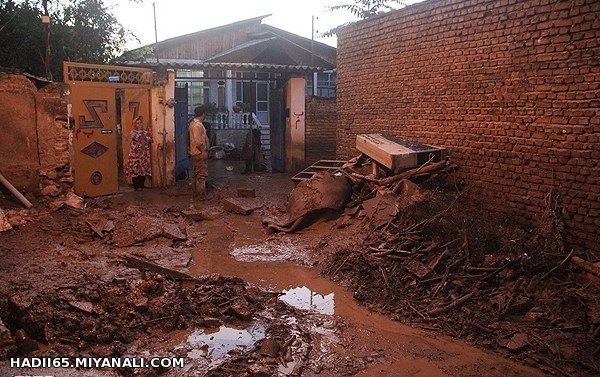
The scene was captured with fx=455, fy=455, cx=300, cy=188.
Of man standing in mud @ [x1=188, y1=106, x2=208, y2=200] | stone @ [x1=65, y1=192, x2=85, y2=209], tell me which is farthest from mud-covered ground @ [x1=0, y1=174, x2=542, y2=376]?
man standing in mud @ [x1=188, y1=106, x2=208, y2=200]

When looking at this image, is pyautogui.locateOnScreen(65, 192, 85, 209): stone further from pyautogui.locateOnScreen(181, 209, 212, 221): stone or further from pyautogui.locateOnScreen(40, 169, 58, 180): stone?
pyautogui.locateOnScreen(181, 209, 212, 221): stone

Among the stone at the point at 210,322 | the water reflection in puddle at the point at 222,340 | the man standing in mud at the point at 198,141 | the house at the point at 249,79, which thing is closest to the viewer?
the water reflection in puddle at the point at 222,340

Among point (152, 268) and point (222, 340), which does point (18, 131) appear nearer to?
point (152, 268)

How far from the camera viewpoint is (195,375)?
389 centimetres

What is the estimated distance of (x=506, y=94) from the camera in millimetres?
6914

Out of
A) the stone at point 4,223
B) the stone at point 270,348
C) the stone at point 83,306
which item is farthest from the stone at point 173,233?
the stone at point 270,348

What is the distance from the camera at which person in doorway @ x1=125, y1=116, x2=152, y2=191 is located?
10.8 metres

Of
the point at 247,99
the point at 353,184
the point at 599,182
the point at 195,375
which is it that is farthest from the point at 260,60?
the point at 195,375

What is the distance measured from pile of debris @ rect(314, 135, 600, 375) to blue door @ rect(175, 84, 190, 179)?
22.2 ft

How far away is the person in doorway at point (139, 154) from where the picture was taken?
10805 mm

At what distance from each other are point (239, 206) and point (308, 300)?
4280 mm

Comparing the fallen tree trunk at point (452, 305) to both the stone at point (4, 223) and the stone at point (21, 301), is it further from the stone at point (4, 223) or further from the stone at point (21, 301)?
the stone at point (4, 223)

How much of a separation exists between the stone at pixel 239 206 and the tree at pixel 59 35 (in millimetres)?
7718

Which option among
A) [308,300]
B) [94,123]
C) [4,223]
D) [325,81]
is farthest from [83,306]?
[325,81]
